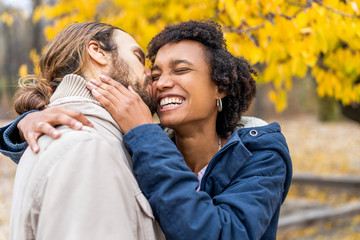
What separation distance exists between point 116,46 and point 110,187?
95 cm

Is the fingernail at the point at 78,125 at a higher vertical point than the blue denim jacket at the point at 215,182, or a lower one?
higher

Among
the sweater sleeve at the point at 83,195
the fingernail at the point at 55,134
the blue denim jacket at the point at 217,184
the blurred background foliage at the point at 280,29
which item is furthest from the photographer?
the blurred background foliage at the point at 280,29

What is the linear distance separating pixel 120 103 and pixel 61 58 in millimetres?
471

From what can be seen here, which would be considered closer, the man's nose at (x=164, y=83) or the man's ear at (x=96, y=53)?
the man's ear at (x=96, y=53)

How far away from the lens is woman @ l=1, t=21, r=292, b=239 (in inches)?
68.7

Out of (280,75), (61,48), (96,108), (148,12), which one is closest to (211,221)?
(96,108)

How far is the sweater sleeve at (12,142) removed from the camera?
1.97 meters

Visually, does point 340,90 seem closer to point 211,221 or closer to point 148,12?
point 148,12

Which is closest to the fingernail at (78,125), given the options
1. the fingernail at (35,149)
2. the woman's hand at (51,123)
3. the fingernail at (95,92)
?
the woman's hand at (51,123)

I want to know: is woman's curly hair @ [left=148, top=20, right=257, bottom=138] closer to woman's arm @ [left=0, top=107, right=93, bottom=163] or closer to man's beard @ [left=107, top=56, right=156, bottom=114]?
man's beard @ [left=107, top=56, right=156, bottom=114]

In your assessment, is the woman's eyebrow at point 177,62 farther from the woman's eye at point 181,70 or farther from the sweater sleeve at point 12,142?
the sweater sleeve at point 12,142

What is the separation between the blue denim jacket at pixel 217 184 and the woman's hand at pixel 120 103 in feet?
0.23

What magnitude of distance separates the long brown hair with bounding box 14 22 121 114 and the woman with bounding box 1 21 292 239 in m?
0.25

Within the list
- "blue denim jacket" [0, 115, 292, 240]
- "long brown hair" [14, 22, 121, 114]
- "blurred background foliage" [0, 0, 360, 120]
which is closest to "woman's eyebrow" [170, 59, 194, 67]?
"long brown hair" [14, 22, 121, 114]
